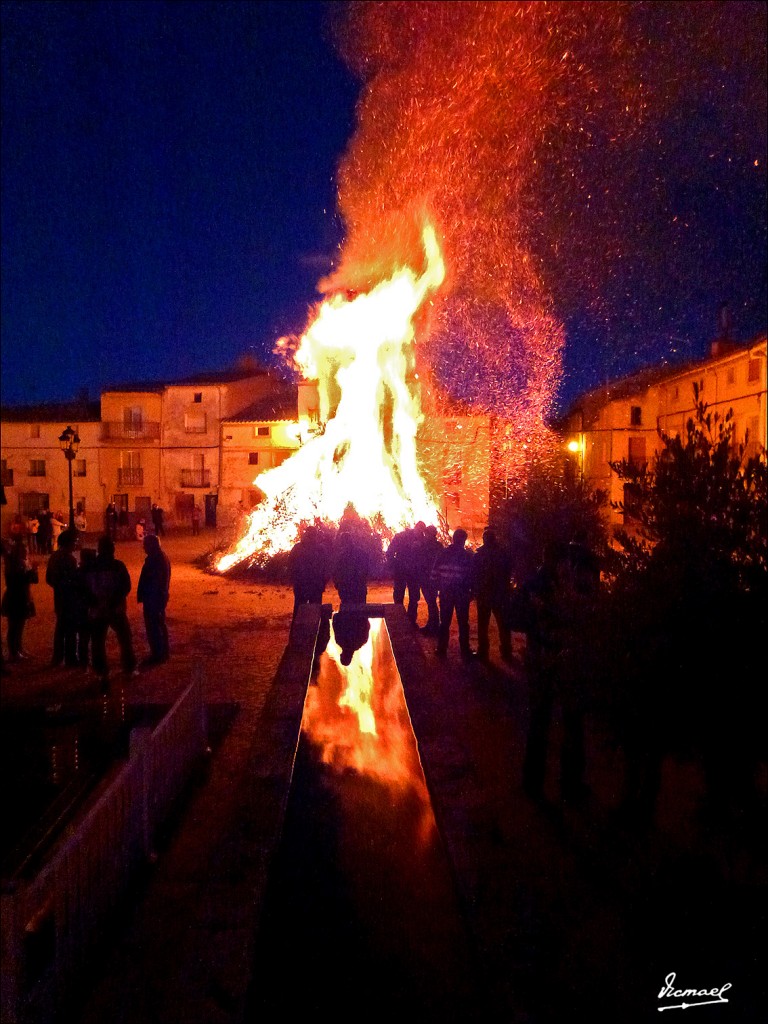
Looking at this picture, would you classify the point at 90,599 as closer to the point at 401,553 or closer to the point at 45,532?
the point at 401,553

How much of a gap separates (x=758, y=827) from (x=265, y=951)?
2498 millimetres

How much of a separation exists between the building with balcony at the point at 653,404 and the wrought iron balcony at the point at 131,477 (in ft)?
71.7

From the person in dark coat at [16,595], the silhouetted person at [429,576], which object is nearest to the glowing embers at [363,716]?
the silhouetted person at [429,576]

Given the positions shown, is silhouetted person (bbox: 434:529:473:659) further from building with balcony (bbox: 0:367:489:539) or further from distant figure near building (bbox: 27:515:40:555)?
building with balcony (bbox: 0:367:489:539)

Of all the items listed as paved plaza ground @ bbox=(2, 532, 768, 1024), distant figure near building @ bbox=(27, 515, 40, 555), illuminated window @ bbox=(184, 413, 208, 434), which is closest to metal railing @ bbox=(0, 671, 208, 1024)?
paved plaza ground @ bbox=(2, 532, 768, 1024)

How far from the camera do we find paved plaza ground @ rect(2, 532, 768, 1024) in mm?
3066

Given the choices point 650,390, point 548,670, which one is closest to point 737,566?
point 548,670

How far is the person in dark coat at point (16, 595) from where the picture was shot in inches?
361

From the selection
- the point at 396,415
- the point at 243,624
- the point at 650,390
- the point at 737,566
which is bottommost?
the point at 243,624

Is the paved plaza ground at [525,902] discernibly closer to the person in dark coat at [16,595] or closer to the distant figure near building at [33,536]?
the person in dark coat at [16,595]

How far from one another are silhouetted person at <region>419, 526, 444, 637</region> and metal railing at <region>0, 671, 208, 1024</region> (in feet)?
20.2

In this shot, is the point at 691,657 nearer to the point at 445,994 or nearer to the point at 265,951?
the point at 445,994

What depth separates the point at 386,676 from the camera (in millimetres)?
8383

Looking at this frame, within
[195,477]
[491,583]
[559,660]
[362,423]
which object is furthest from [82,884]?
[195,477]
